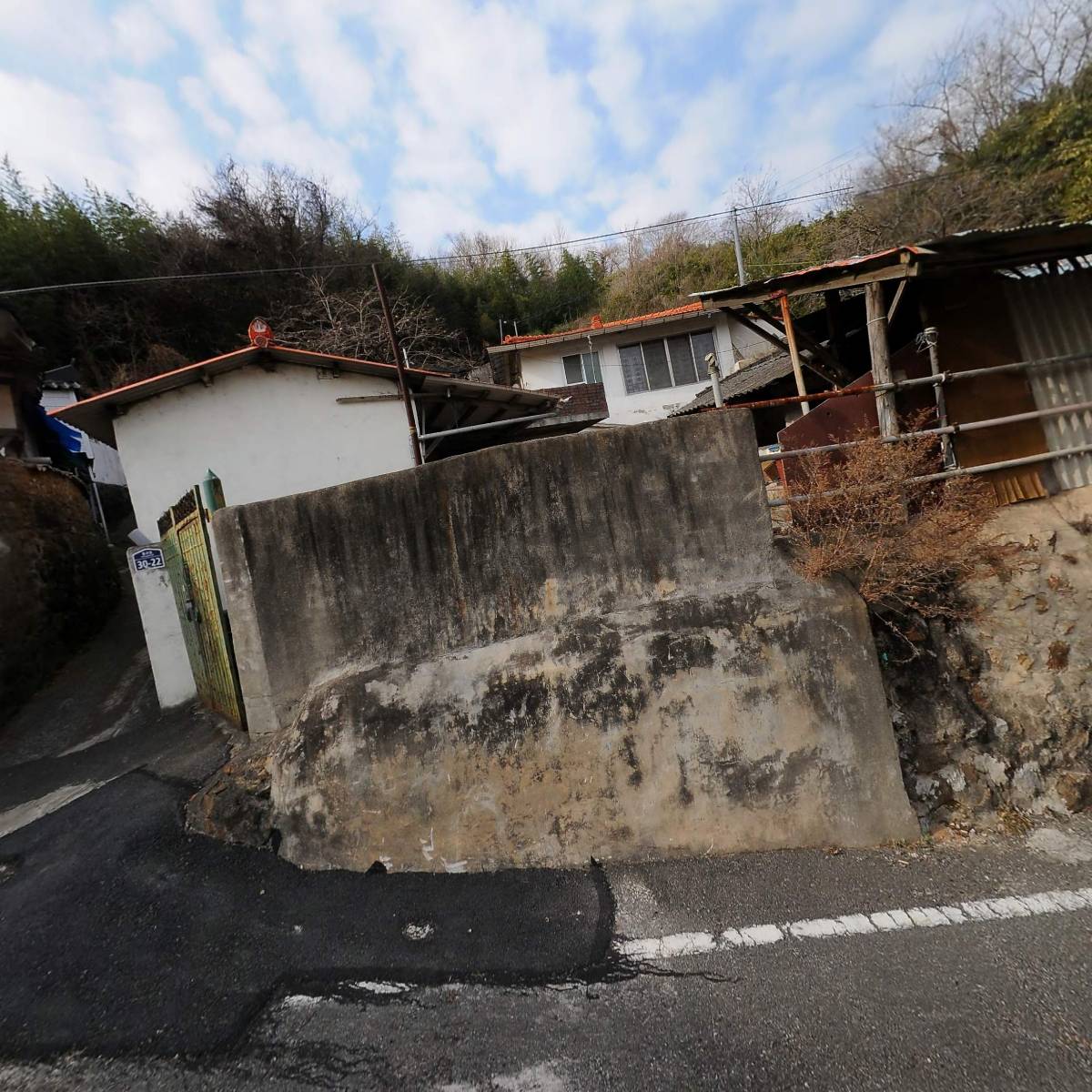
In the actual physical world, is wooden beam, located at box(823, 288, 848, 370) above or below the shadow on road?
above

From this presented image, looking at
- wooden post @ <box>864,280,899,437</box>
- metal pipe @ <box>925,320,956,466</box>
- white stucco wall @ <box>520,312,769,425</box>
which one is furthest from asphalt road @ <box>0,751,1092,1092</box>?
white stucco wall @ <box>520,312,769,425</box>

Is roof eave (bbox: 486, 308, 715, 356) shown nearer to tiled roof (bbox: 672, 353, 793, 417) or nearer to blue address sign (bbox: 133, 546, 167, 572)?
tiled roof (bbox: 672, 353, 793, 417)

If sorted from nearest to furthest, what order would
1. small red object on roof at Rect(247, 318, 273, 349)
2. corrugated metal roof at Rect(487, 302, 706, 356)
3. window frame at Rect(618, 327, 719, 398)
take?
small red object on roof at Rect(247, 318, 273, 349), corrugated metal roof at Rect(487, 302, 706, 356), window frame at Rect(618, 327, 719, 398)

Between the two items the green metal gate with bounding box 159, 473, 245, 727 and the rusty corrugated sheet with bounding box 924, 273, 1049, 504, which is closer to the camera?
the green metal gate with bounding box 159, 473, 245, 727

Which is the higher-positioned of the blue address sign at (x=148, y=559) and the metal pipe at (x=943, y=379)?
the metal pipe at (x=943, y=379)

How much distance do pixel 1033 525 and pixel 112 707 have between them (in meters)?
10.7

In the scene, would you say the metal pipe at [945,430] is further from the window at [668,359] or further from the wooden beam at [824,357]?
the window at [668,359]

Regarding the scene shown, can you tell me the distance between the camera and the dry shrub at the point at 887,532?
4301mm

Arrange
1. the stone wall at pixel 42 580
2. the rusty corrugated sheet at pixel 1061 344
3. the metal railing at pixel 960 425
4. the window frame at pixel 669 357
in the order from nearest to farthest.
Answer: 1. the metal railing at pixel 960 425
2. the rusty corrugated sheet at pixel 1061 344
3. the stone wall at pixel 42 580
4. the window frame at pixel 669 357

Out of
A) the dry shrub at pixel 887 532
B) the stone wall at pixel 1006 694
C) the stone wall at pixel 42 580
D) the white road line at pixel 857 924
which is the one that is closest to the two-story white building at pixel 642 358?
the stone wall at pixel 42 580

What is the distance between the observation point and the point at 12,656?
8.17 metres

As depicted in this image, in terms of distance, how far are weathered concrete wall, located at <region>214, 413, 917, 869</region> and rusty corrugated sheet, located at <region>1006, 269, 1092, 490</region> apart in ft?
11.1

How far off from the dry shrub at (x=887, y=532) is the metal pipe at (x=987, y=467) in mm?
53

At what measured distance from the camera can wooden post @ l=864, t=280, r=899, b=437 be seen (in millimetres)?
5332
